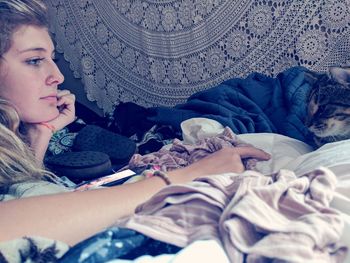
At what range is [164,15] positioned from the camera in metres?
1.71

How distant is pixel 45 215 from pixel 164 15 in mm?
1171

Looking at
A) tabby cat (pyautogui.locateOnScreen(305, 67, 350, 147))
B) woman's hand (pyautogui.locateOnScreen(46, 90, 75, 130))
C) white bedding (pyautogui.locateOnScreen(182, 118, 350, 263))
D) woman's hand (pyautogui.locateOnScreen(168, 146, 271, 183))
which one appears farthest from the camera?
woman's hand (pyautogui.locateOnScreen(46, 90, 75, 130))

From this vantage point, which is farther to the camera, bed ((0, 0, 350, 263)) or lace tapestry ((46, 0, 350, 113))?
lace tapestry ((46, 0, 350, 113))

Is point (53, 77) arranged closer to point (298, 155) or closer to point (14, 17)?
point (14, 17)

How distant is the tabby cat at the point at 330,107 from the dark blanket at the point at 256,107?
32mm

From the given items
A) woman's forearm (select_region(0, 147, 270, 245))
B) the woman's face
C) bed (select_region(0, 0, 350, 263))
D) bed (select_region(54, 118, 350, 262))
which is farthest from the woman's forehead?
bed (select_region(54, 118, 350, 262))

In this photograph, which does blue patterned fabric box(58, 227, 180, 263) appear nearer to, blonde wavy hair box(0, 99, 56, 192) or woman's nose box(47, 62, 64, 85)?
→ blonde wavy hair box(0, 99, 56, 192)

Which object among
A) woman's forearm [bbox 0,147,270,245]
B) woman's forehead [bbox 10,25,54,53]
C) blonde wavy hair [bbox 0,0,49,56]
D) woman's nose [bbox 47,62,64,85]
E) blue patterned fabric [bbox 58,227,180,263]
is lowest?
woman's forearm [bbox 0,147,270,245]

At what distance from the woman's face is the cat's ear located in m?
0.67

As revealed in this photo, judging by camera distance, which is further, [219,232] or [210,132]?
[210,132]

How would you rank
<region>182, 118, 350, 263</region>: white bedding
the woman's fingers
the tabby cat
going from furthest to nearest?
the tabby cat < the woman's fingers < <region>182, 118, 350, 263</region>: white bedding

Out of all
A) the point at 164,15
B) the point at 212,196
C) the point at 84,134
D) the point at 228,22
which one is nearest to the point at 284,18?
the point at 228,22

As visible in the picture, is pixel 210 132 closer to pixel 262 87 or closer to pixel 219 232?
pixel 262 87

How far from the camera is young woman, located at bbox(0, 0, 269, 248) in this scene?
669 millimetres
